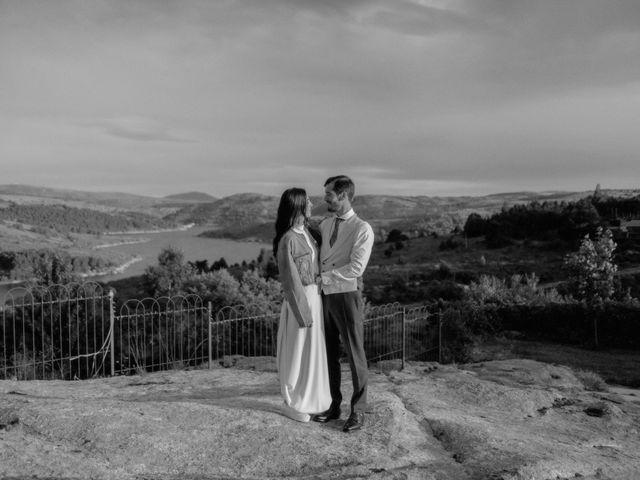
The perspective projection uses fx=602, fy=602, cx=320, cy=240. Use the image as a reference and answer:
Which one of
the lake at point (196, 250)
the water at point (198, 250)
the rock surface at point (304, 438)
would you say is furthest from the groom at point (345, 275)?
the lake at point (196, 250)

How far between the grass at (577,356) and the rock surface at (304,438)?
24.5 ft

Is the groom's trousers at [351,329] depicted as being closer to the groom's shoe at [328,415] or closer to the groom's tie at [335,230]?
the groom's shoe at [328,415]

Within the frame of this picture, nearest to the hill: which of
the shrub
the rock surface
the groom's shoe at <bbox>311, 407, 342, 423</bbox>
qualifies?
the shrub

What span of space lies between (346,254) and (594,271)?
16.6 meters

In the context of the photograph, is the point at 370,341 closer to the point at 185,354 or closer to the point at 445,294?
the point at 185,354

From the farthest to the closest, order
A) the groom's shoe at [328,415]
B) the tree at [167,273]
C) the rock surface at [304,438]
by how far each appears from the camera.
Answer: the tree at [167,273]
the groom's shoe at [328,415]
the rock surface at [304,438]

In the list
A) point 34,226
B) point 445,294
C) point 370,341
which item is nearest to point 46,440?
point 370,341

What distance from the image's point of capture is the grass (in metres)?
13.9

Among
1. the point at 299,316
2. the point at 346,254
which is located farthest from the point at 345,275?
the point at 299,316

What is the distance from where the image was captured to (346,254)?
5230mm

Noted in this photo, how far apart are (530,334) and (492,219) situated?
4523 cm

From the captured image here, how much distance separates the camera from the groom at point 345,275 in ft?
16.8

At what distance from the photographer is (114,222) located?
146m

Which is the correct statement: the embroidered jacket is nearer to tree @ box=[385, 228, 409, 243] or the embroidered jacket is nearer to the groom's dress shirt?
the groom's dress shirt
